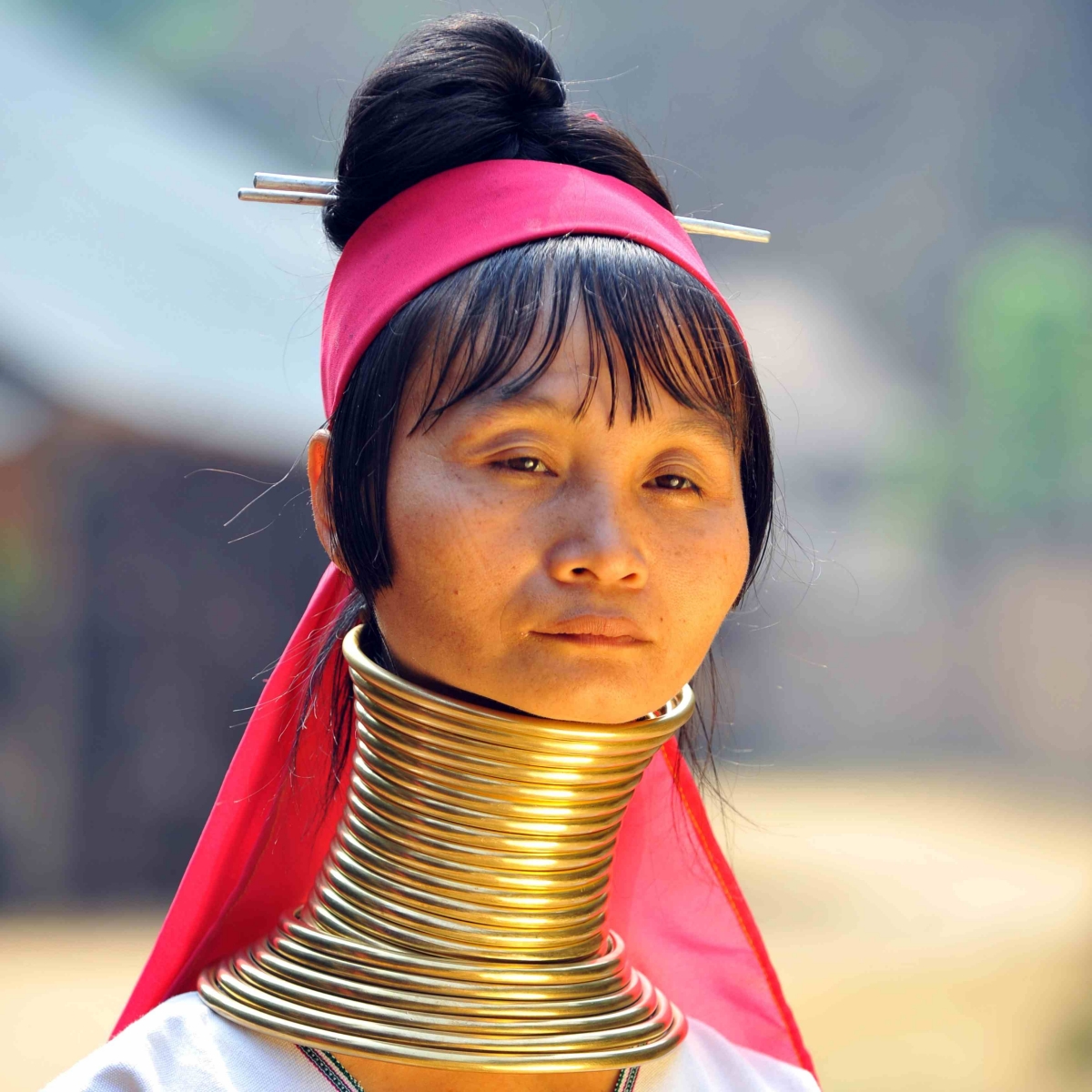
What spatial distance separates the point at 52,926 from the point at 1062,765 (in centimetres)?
237

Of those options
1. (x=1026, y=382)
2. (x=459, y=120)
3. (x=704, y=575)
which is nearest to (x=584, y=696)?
(x=704, y=575)

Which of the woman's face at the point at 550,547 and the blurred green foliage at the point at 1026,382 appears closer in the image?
the woman's face at the point at 550,547

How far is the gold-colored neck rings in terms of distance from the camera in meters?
1.21

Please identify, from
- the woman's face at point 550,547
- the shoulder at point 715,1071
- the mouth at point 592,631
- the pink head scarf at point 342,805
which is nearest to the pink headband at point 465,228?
the pink head scarf at point 342,805

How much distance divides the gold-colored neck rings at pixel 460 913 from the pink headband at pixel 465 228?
36cm

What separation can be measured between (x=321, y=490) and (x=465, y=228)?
1.09 ft

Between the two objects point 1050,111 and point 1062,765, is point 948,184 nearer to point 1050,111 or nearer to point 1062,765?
point 1050,111

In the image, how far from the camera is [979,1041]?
123 inches

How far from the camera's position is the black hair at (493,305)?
1.21 metres

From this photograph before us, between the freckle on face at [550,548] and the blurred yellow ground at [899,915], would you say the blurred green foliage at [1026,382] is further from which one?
the freckle on face at [550,548]

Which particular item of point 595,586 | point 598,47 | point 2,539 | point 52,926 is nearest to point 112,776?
point 52,926

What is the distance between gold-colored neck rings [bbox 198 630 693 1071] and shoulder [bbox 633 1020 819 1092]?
0.08 meters

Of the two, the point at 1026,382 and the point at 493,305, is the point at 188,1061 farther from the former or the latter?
the point at 1026,382

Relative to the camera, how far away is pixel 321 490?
140cm
